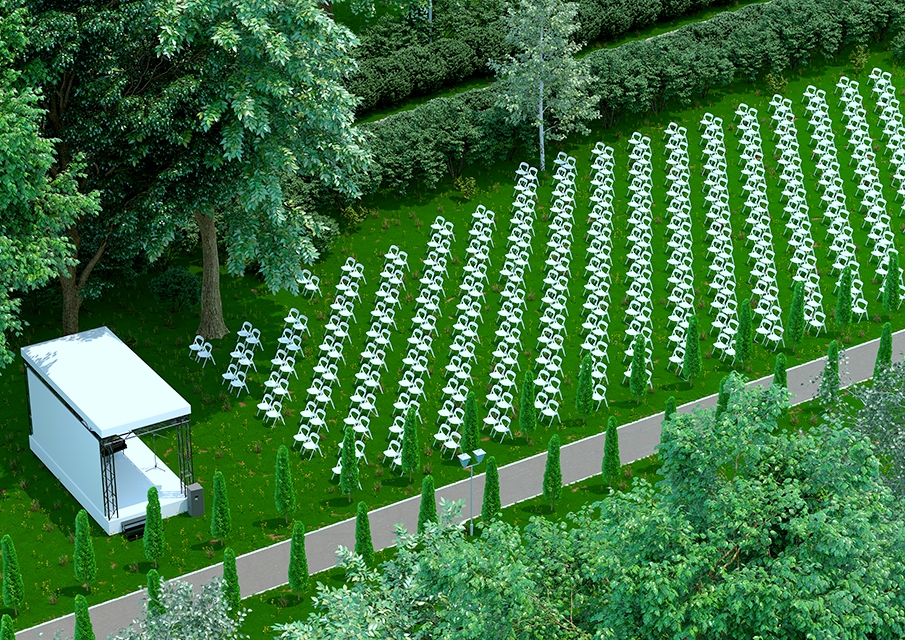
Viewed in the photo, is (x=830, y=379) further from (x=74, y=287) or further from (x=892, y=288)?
(x=74, y=287)

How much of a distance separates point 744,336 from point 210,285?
52.2 feet

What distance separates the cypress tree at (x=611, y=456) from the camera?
39875mm

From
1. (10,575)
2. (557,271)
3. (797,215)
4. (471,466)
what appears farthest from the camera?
(797,215)

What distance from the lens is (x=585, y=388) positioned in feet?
140

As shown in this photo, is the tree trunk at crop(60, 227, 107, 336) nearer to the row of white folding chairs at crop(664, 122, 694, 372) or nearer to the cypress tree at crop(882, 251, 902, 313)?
the row of white folding chairs at crop(664, 122, 694, 372)

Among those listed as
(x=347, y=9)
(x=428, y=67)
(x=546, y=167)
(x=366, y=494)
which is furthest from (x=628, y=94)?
(x=366, y=494)

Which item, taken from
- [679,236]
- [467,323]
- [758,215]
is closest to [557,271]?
[467,323]

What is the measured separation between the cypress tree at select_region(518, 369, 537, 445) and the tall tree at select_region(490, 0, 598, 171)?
50.7ft

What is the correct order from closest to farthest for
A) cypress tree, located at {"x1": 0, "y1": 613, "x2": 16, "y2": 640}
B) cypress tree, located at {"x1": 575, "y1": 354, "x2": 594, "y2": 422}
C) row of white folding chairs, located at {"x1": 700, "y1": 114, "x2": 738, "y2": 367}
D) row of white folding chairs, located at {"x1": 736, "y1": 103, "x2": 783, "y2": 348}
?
1. cypress tree, located at {"x1": 0, "y1": 613, "x2": 16, "y2": 640}
2. cypress tree, located at {"x1": 575, "y1": 354, "x2": 594, "y2": 422}
3. row of white folding chairs, located at {"x1": 700, "y1": 114, "x2": 738, "y2": 367}
4. row of white folding chairs, located at {"x1": 736, "y1": 103, "x2": 783, "y2": 348}

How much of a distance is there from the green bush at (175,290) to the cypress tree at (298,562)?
43.4 feet

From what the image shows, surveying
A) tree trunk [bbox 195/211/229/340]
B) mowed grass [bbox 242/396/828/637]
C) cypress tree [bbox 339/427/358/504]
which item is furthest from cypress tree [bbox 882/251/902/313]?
tree trunk [bbox 195/211/229/340]

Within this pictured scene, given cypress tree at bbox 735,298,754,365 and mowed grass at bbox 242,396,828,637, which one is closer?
mowed grass at bbox 242,396,828,637

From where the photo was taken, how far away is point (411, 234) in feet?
170

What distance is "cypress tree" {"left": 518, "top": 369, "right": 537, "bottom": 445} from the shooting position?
41.5 metres
